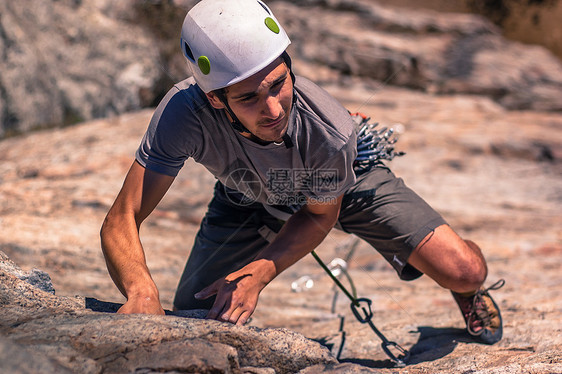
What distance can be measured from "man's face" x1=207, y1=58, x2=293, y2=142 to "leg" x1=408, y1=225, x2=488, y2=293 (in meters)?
0.86

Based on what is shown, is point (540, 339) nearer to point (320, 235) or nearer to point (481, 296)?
point (481, 296)

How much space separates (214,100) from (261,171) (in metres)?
0.33

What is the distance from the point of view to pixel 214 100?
1.88 metres

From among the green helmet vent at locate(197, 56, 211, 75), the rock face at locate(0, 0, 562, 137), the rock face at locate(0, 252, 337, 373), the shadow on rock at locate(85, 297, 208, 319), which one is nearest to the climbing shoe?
the rock face at locate(0, 252, 337, 373)

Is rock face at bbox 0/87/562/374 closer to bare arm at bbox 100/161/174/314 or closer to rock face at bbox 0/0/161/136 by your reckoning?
bare arm at bbox 100/161/174/314

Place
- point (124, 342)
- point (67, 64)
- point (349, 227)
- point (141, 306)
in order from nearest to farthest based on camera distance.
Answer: point (124, 342) → point (141, 306) → point (349, 227) → point (67, 64)

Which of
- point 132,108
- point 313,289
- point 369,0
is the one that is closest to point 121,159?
point 132,108

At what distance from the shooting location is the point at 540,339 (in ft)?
7.50

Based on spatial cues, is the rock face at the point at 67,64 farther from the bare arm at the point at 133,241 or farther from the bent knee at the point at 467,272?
the bent knee at the point at 467,272

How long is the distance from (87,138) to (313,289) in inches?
113

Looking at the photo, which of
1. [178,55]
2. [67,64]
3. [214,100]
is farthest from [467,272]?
[67,64]

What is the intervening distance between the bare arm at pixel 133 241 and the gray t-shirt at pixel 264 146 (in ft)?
0.20

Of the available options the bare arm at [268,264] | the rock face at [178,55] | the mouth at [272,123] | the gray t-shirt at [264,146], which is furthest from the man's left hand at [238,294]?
the rock face at [178,55]

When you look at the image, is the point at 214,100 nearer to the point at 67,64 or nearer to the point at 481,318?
the point at 481,318
